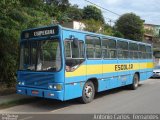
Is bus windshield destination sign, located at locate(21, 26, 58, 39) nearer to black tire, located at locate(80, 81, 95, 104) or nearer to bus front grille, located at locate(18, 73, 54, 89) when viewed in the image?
A: bus front grille, located at locate(18, 73, 54, 89)

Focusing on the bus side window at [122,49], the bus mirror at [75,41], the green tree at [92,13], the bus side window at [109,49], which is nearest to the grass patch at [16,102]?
the bus mirror at [75,41]

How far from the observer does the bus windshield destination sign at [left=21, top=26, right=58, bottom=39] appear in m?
10.2

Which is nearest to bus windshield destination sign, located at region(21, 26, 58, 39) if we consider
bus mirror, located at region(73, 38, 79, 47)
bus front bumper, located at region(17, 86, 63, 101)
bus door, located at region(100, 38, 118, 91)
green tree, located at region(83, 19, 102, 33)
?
bus mirror, located at region(73, 38, 79, 47)

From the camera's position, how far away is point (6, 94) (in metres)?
12.7

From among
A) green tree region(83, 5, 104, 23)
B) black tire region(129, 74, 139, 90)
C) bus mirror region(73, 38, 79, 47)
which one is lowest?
black tire region(129, 74, 139, 90)

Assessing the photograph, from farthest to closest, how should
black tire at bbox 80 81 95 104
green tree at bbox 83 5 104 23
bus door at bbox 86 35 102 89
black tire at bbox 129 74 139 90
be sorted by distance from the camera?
green tree at bbox 83 5 104 23
black tire at bbox 129 74 139 90
bus door at bbox 86 35 102 89
black tire at bbox 80 81 95 104

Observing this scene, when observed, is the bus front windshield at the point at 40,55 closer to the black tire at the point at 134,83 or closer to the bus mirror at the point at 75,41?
the bus mirror at the point at 75,41

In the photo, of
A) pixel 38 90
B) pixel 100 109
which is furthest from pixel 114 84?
pixel 38 90

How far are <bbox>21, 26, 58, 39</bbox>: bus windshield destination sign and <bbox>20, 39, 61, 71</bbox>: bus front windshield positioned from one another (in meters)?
0.22

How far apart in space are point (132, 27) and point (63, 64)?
37.4 metres

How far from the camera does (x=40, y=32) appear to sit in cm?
1063

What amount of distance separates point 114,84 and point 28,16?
16.5 feet

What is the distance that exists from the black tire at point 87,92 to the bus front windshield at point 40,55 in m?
1.70

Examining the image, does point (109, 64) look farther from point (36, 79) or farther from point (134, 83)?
point (36, 79)
